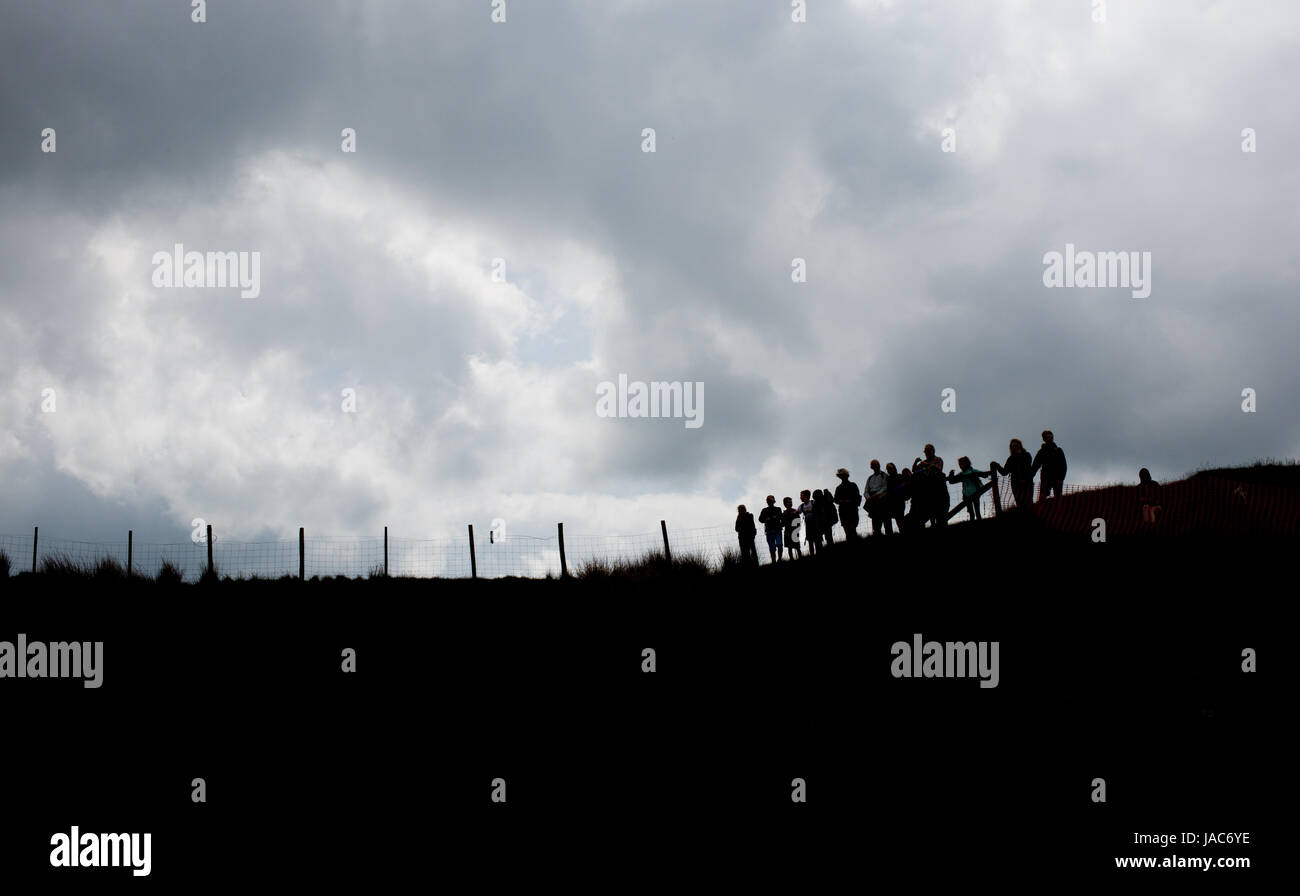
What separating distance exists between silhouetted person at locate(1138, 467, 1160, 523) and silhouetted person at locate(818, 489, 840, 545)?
6.39 meters

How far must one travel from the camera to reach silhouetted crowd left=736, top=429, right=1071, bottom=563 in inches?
769

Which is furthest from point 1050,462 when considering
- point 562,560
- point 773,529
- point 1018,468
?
point 562,560

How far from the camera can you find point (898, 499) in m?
21.2

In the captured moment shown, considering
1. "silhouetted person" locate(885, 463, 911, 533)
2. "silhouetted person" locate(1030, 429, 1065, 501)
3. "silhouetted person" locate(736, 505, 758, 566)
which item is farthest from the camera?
"silhouetted person" locate(736, 505, 758, 566)

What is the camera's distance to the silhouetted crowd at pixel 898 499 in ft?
64.1

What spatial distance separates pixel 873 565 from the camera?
68.4 feet

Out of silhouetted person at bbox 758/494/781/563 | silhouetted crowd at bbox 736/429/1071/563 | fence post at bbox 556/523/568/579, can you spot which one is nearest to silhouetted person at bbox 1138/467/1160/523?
silhouetted crowd at bbox 736/429/1071/563

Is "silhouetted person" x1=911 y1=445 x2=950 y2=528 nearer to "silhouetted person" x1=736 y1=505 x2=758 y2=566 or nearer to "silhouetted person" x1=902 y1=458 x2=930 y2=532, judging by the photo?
"silhouetted person" x1=902 y1=458 x2=930 y2=532

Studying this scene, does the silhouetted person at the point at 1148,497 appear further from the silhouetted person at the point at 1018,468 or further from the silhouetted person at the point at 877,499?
the silhouetted person at the point at 877,499

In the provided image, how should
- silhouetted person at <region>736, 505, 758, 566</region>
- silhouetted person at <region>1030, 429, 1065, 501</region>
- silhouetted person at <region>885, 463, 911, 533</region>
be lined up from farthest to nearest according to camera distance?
silhouetted person at <region>736, 505, 758, 566</region>
silhouetted person at <region>885, 463, 911, 533</region>
silhouetted person at <region>1030, 429, 1065, 501</region>

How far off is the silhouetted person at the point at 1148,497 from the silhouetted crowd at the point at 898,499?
1.83m

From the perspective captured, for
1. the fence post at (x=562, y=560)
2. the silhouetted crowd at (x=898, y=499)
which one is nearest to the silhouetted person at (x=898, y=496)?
the silhouetted crowd at (x=898, y=499)
